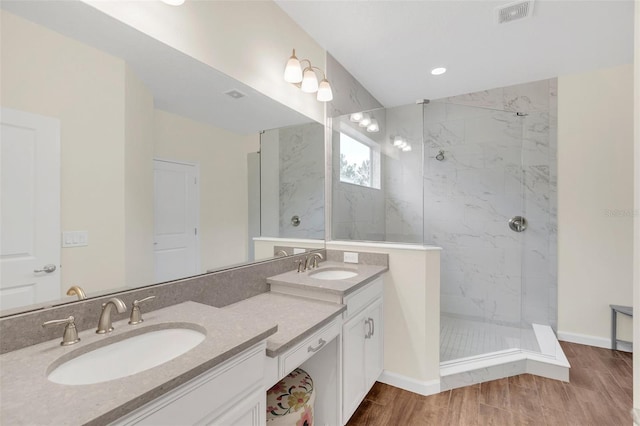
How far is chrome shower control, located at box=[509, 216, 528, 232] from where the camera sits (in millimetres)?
2936

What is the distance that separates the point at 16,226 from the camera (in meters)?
0.78

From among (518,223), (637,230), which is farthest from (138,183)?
(518,223)

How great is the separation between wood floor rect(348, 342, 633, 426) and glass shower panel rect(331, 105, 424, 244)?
3.76ft

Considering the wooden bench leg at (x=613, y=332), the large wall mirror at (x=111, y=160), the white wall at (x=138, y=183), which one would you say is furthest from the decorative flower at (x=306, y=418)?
the wooden bench leg at (x=613, y=332)

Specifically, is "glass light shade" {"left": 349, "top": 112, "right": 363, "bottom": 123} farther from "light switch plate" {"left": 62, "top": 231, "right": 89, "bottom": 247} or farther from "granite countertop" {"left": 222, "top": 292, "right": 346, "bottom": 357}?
"light switch plate" {"left": 62, "top": 231, "right": 89, "bottom": 247}

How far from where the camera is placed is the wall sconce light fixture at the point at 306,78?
1873 millimetres

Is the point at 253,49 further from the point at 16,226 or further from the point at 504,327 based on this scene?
the point at 504,327

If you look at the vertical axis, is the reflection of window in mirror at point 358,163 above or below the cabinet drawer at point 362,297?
above

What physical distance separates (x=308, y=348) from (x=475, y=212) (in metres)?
2.70

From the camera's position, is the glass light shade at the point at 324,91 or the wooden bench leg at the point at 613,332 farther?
the wooden bench leg at the point at 613,332

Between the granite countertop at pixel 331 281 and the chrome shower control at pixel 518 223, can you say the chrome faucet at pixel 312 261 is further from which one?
the chrome shower control at pixel 518 223

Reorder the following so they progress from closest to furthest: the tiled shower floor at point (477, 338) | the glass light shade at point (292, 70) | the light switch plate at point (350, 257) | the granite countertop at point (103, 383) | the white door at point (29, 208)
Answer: the granite countertop at point (103, 383), the white door at point (29, 208), the glass light shade at point (292, 70), the light switch plate at point (350, 257), the tiled shower floor at point (477, 338)

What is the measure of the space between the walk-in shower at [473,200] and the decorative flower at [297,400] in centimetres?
137

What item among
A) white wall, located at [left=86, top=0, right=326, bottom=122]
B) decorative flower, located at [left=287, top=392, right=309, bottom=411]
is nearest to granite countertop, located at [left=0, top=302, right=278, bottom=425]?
decorative flower, located at [left=287, top=392, right=309, bottom=411]
